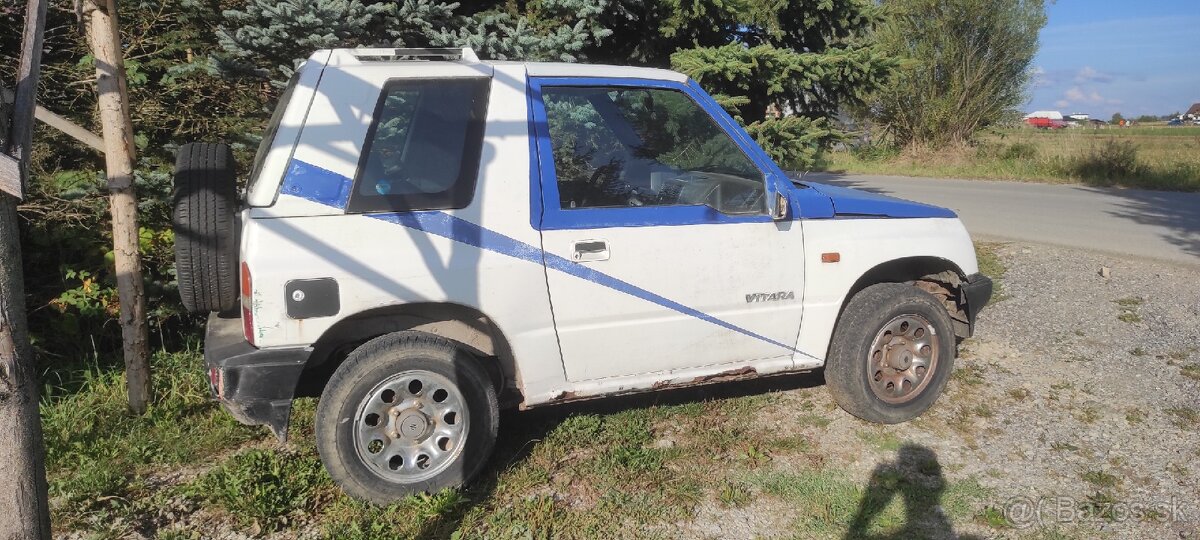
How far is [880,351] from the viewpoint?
171 inches

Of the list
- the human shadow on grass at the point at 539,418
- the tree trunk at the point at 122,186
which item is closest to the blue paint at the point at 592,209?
the human shadow on grass at the point at 539,418

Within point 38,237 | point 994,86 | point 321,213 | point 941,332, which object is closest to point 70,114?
point 38,237

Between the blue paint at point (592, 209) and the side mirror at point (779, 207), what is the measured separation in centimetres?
5

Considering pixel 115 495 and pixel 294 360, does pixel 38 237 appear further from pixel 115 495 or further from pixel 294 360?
pixel 294 360

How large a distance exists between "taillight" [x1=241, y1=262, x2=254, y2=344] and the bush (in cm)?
1936

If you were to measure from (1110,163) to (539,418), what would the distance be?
18.4m

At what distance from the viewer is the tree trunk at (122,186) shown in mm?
4309

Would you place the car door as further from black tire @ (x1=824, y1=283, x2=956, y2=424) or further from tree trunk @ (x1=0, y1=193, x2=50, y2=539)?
tree trunk @ (x1=0, y1=193, x2=50, y2=539)

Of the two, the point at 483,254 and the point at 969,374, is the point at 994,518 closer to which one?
the point at 969,374

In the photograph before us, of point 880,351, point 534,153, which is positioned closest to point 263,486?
point 534,153

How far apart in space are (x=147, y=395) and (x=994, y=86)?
82.0 feet

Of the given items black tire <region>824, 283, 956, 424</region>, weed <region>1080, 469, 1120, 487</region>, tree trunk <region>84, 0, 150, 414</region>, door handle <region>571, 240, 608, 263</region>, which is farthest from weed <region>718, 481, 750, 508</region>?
tree trunk <region>84, 0, 150, 414</region>

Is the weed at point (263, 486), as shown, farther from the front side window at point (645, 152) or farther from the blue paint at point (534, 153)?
the front side window at point (645, 152)

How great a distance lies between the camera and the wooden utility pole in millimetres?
1976
